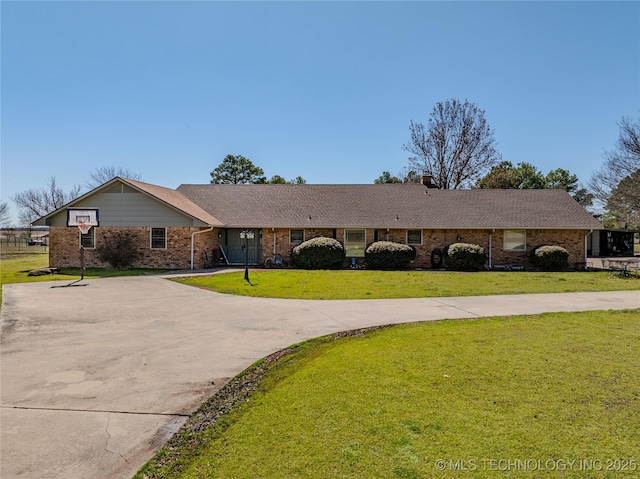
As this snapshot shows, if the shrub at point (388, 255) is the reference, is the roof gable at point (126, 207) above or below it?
above

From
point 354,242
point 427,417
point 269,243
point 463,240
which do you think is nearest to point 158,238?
point 269,243

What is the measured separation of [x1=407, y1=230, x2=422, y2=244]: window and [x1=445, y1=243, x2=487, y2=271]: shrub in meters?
1.94

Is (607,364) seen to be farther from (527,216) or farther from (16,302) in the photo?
(527,216)

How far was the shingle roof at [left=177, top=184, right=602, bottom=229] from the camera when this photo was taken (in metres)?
22.6

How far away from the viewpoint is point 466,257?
2097cm

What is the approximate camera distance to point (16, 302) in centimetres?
1109

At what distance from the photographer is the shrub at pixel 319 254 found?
2130 centimetres

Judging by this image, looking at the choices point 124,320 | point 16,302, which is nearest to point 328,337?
point 124,320

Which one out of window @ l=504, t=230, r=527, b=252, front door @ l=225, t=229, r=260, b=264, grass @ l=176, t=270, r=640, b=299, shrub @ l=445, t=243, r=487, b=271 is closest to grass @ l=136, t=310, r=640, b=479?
grass @ l=176, t=270, r=640, b=299

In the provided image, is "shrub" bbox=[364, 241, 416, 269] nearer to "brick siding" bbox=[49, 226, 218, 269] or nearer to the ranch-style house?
the ranch-style house

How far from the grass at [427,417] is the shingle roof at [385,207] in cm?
1663

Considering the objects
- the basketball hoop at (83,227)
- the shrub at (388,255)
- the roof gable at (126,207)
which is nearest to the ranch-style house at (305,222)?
the roof gable at (126,207)

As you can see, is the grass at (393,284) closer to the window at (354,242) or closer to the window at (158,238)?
the window at (354,242)

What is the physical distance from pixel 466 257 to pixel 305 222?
28.8 ft
